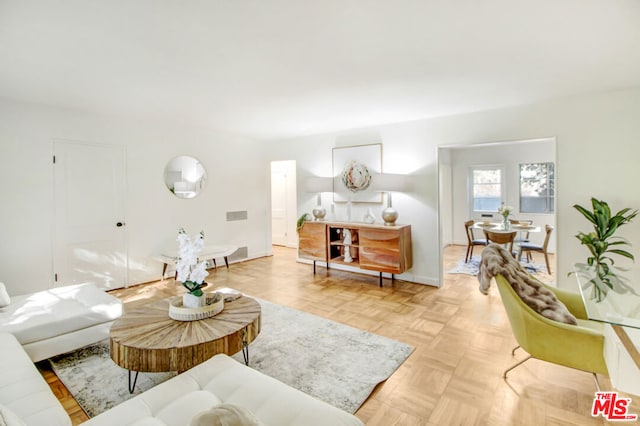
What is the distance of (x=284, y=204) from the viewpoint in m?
7.97

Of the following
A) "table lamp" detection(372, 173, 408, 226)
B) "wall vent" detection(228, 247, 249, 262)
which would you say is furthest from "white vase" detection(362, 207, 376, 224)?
"wall vent" detection(228, 247, 249, 262)

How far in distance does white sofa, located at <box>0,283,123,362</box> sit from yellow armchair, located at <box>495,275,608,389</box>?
3203mm

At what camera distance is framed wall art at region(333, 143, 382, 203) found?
4.95 m

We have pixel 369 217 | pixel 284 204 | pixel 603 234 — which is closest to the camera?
pixel 603 234

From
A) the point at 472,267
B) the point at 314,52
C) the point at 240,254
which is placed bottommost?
the point at 472,267

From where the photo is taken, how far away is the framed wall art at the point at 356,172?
4.95m

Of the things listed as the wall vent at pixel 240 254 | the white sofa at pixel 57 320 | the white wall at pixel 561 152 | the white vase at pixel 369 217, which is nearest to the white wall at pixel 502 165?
the white wall at pixel 561 152

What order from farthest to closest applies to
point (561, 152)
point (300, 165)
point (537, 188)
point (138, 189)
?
point (537, 188) → point (300, 165) → point (138, 189) → point (561, 152)

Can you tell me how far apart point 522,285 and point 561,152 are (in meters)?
2.16

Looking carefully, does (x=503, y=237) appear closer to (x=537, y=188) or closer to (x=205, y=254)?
(x=537, y=188)

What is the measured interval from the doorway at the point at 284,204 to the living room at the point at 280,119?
1637 mm

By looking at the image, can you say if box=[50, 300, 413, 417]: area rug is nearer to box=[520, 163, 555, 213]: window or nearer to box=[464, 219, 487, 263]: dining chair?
box=[464, 219, 487, 263]: dining chair

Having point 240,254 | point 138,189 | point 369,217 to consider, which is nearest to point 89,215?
point 138,189

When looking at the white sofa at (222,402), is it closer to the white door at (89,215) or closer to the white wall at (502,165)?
the white door at (89,215)
